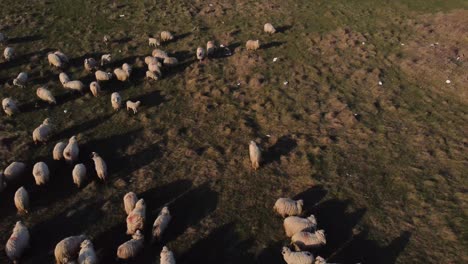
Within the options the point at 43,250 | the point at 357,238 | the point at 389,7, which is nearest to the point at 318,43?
the point at 389,7

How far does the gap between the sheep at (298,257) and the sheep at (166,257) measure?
3193mm

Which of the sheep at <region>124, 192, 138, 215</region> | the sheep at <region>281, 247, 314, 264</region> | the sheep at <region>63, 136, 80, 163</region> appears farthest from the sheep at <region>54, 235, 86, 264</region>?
the sheep at <region>281, 247, 314, 264</region>

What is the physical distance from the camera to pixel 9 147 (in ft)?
53.3

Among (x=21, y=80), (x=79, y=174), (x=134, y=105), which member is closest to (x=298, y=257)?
(x=79, y=174)

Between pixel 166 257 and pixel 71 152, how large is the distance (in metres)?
5.99

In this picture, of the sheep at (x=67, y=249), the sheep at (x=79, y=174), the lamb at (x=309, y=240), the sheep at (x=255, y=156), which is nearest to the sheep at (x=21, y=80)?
the sheep at (x=79, y=174)

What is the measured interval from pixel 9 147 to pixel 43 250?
5421mm

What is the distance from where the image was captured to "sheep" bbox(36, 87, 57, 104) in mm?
18484

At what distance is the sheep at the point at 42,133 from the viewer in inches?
640

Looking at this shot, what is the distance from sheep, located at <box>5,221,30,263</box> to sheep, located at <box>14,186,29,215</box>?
940 millimetres

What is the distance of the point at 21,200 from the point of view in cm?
1364

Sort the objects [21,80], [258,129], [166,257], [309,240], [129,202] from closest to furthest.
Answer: [166,257] < [309,240] < [129,202] < [258,129] < [21,80]

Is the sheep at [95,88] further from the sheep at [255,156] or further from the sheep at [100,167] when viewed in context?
the sheep at [255,156]

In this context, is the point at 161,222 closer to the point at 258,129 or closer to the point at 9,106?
the point at 258,129
